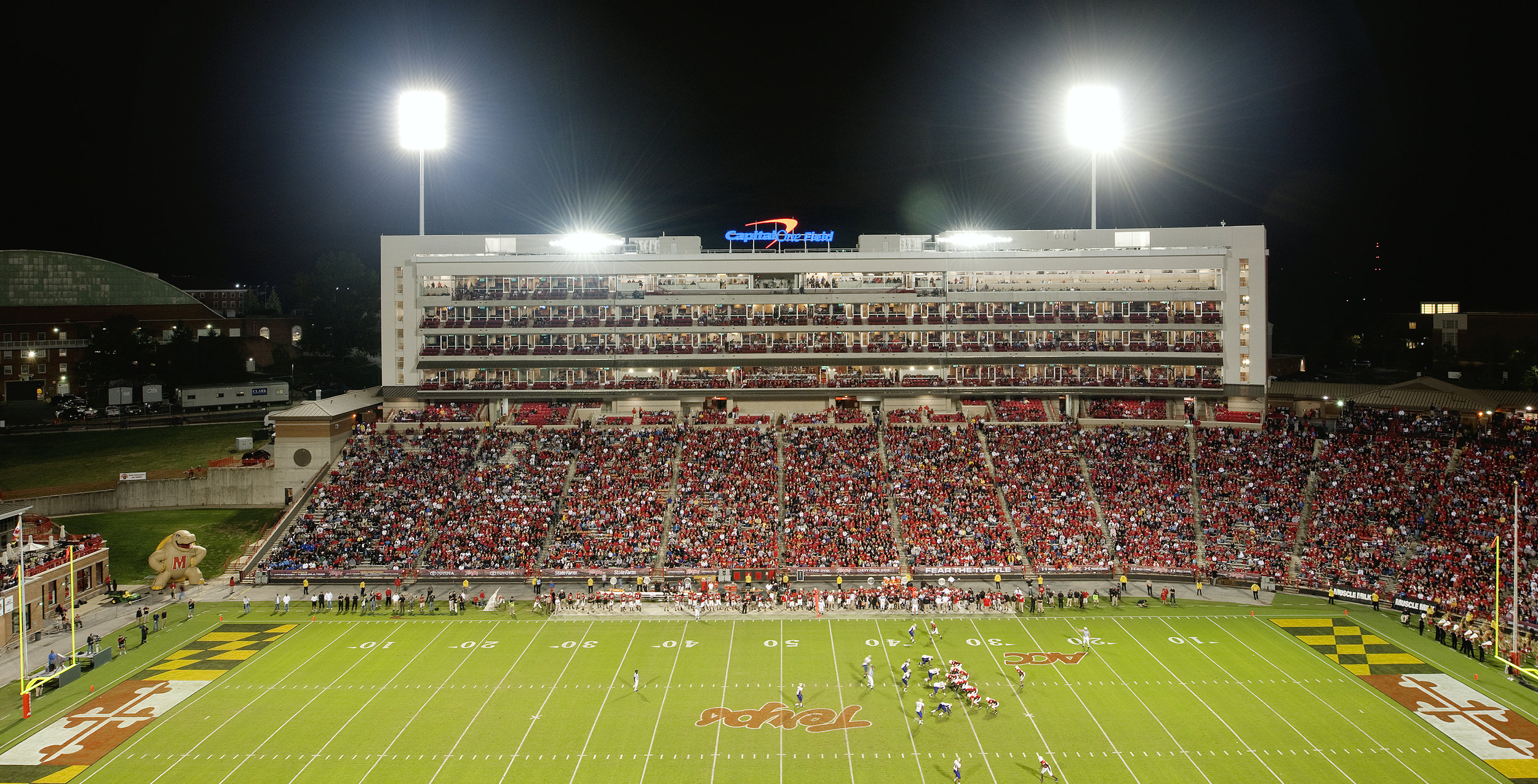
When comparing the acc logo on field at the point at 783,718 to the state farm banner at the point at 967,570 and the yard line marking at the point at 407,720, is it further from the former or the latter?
the state farm banner at the point at 967,570

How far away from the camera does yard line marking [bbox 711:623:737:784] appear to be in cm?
2389

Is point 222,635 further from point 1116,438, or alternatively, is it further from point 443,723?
point 1116,438

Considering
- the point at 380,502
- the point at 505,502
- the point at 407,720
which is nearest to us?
the point at 407,720

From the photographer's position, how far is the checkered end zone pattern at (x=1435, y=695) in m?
24.0

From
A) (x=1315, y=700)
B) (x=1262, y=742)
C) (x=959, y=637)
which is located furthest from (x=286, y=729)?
(x=1315, y=700)

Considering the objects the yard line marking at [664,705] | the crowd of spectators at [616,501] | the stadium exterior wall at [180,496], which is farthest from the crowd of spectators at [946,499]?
the stadium exterior wall at [180,496]

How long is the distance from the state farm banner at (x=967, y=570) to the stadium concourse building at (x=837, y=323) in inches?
667

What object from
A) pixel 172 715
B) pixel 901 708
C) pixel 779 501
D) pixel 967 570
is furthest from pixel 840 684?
pixel 172 715

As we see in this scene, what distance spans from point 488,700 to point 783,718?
9.74m

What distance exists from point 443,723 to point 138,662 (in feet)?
45.9

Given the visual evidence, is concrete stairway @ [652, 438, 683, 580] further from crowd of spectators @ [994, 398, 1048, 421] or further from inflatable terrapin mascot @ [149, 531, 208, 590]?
inflatable terrapin mascot @ [149, 531, 208, 590]

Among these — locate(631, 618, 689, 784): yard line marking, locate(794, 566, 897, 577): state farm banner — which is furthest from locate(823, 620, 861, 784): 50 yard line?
locate(794, 566, 897, 577): state farm banner

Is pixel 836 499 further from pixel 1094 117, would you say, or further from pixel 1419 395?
pixel 1419 395

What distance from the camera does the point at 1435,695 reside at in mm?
27922
